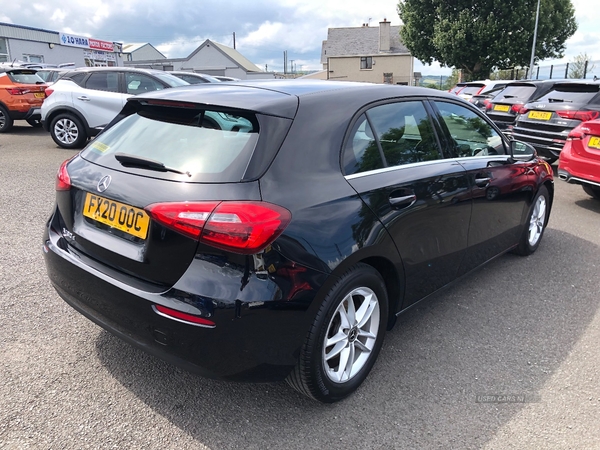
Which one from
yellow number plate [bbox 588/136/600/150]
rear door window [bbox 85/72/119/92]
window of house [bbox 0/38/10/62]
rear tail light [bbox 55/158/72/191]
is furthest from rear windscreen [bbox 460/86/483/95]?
window of house [bbox 0/38/10/62]

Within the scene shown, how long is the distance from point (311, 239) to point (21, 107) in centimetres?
1282

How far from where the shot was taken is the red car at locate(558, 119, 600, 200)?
19.3 feet

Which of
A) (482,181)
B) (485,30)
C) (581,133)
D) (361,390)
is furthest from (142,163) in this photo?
(485,30)

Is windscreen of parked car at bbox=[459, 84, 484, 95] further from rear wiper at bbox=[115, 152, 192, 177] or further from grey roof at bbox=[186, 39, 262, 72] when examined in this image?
grey roof at bbox=[186, 39, 262, 72]

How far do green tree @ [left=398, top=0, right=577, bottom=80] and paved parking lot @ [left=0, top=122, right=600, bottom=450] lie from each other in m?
28.6

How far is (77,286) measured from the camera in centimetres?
241

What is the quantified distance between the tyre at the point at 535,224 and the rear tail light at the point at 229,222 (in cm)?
322

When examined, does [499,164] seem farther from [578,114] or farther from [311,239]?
[578,114]

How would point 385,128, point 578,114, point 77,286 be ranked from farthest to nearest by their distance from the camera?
1. point 578,114
2. point 385,128
3. point 77,286

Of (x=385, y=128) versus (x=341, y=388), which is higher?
(x=385, y=128)

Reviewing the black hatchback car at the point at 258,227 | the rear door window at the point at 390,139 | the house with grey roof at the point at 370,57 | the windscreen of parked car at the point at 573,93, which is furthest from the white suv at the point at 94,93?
the house with grey roof at the point at 370,57

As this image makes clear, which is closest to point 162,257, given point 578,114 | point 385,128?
point 385,128

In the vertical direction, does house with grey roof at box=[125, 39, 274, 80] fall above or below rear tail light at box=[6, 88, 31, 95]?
above

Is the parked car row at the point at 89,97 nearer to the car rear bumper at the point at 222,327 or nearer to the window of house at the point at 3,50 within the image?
the car rear bumper at the point at 222,327
